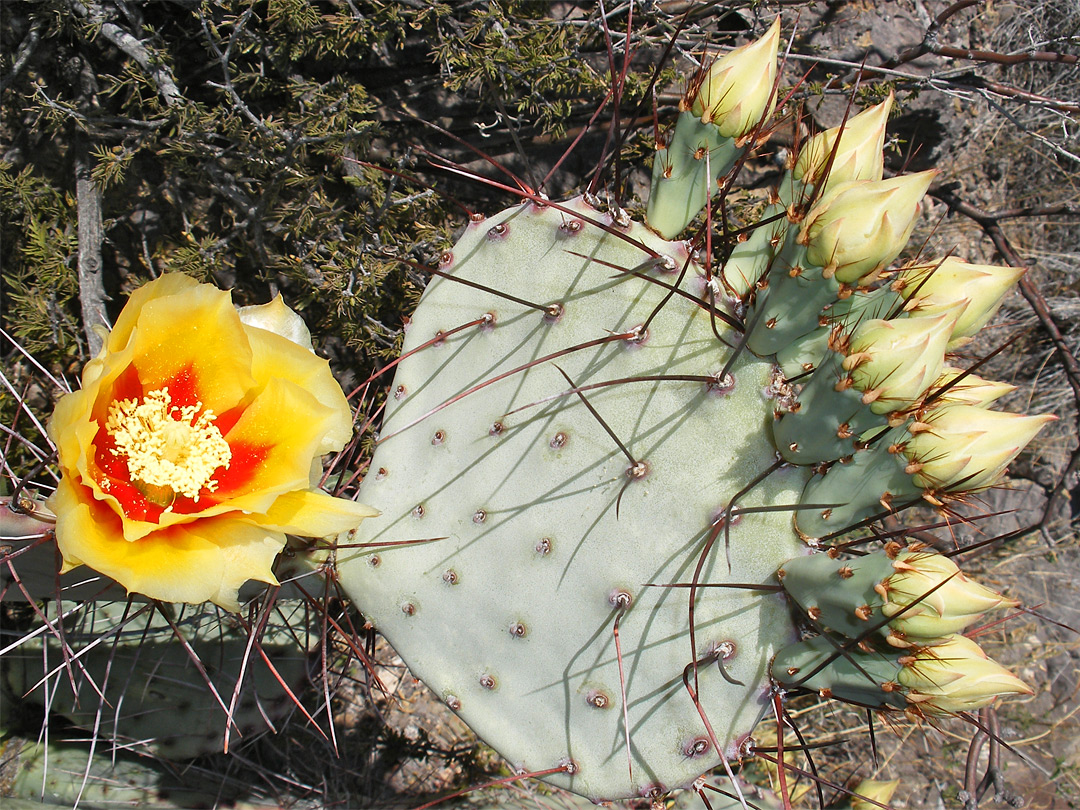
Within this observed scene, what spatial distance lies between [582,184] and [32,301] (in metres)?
1.39

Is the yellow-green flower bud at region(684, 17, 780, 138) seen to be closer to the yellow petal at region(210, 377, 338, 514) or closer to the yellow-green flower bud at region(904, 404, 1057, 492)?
the yellow-green flower bud at region(904, 404, 1057, 492)

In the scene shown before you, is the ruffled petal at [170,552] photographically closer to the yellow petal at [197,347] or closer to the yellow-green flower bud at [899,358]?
the yellow petal at [197,347]

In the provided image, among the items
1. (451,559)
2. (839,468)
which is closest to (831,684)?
(839,468)

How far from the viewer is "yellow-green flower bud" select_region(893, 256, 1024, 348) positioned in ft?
3.18

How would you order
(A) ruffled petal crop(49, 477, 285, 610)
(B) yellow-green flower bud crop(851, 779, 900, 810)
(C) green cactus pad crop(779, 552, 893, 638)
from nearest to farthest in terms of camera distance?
(A) ruffled petal crop(49, 477, 285, 610) < (C) green cactus pad crop(779, 552, 893, 638) < (B) yellow-green flower bud crop(851, 779, 900, 810)

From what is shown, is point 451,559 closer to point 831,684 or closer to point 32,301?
point 831,684

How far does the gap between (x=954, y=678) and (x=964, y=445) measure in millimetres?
272

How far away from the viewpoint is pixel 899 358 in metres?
0.87

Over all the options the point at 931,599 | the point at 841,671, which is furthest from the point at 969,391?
the point at 841,671

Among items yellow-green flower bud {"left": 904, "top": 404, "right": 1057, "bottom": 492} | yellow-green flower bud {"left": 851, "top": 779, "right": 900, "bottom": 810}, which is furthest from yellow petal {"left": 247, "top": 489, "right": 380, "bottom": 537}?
yellow-green flower bud {"left": 851, "top": 779, "right": 900, "bottom": 810}

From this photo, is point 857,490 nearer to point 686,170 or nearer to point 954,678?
point 954,678

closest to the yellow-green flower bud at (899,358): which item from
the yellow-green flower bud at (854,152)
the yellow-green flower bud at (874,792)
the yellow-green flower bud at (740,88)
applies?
the yellow-green flower bud at (854,152)

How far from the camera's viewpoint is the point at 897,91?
6.89 ft

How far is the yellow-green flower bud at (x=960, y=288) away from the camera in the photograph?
97 centimetres
